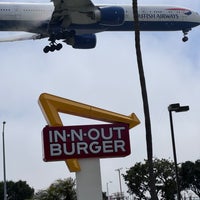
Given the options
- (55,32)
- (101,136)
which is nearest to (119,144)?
(101,136)

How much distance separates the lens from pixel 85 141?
2108 centimetres

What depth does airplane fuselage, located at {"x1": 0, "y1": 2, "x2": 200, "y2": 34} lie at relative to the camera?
51969 mm

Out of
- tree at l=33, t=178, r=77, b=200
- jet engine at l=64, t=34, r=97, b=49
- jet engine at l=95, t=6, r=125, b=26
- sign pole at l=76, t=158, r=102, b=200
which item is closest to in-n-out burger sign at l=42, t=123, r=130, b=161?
sign pole at l=76, t=158, r=102, b=200

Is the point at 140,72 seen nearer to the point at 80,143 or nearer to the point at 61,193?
the point at 80,143

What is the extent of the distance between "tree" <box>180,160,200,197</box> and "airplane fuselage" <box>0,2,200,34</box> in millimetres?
27823

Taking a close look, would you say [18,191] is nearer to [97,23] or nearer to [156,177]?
[156,177]

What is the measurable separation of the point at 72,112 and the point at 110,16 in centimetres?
2920

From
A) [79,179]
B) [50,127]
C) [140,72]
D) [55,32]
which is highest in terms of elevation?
[55,32]

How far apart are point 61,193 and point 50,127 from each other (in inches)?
1702

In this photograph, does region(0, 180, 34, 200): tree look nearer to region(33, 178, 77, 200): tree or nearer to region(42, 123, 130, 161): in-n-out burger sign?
region(33, 178, 77, 200): tree

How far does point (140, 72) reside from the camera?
911 inches

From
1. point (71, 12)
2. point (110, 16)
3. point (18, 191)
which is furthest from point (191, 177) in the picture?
point (18, 191)

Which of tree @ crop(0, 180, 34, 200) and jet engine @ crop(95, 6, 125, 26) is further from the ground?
jet engine @ crop(95, 6, 125, 26)

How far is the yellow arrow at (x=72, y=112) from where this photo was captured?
21.2 metres
